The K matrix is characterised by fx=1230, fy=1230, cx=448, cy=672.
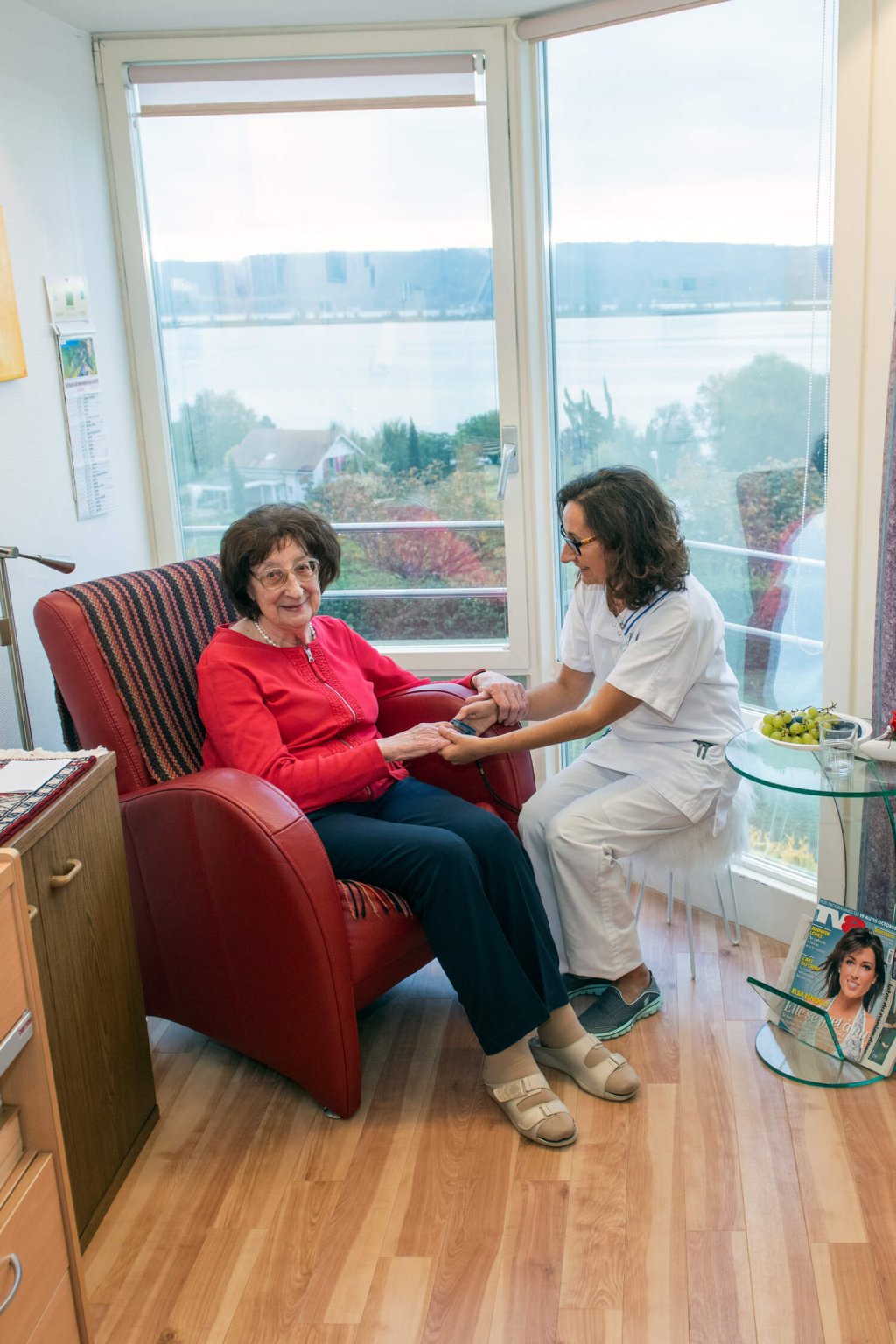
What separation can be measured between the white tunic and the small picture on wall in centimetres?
129

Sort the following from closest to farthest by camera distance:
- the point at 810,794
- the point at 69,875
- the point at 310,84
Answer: the point at 69,875 → the point at 810,794 → the point at 310,84

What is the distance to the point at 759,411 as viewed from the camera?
2811 millimetres

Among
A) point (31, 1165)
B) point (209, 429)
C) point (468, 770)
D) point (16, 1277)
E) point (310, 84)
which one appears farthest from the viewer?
point (209, 429)

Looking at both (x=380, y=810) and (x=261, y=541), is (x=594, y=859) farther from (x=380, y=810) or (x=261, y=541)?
(x=261, y=541)

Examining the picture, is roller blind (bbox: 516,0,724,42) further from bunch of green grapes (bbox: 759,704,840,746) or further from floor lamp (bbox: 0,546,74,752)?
floor lamp (bbox: 0,546,74,752)

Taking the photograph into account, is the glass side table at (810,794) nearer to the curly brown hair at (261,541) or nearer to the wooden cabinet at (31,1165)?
the curly brown hair at (261,541)

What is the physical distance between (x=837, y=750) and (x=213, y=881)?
1160mm

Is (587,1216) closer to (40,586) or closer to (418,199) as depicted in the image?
(40,586)

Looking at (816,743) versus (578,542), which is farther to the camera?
(578,542)

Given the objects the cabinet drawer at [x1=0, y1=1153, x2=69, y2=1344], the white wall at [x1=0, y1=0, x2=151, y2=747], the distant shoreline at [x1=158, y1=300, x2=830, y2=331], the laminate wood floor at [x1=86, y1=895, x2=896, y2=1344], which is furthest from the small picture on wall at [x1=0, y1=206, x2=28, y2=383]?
the cabinet drawer at [x1=0, y1=1153, x2=69, y2=1344]

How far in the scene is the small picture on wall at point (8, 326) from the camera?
2537 millimetres

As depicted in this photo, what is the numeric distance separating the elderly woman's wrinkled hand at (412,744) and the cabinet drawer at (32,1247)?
41.3 inches

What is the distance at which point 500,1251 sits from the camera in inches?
76.7

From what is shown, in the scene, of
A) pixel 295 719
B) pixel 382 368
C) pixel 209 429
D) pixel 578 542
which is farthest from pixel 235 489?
pixel 578 542
